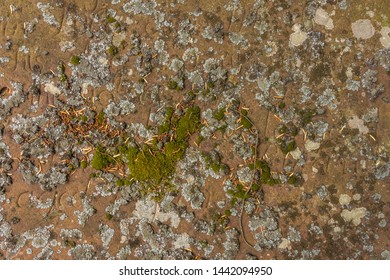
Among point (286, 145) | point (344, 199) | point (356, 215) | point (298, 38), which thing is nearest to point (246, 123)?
point (286, 145)

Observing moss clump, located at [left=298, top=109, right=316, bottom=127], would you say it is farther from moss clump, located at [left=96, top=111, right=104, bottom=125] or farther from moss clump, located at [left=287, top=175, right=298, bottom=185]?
moss clump, located at [left=96, top=111, right=104, bottom=125]

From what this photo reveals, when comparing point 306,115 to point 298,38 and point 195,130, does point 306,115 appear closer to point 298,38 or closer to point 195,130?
point 298,38

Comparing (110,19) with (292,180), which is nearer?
(292,180)

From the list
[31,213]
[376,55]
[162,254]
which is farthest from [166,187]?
[376,55]

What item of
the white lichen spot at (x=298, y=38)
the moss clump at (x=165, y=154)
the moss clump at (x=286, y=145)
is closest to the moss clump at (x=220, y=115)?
the moss clump at (x=165, y=154)

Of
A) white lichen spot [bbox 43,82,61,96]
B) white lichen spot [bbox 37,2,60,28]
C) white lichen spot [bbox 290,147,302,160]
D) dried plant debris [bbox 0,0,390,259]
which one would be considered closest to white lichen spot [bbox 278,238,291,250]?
dried plant debris [bbox 0,0,390,259]

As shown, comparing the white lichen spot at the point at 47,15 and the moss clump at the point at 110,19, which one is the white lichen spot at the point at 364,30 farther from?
the white lichen spot at the point at 47,15
